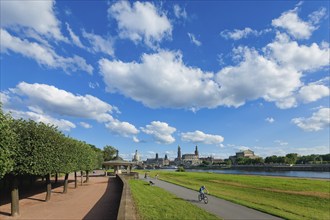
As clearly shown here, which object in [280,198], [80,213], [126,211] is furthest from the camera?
[280,198]

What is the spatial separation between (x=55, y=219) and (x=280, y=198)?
2578 centimetres

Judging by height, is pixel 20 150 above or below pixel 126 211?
above

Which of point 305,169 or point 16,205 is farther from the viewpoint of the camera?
point 305,169

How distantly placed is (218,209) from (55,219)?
11908 millimetres

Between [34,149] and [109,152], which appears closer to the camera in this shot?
[34,149]

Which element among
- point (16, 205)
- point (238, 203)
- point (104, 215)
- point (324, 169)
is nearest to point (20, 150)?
point (16, 205)

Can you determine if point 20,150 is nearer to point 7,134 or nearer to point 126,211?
point 7,134

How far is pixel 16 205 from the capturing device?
2108 centimetres

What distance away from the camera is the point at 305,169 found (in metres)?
186

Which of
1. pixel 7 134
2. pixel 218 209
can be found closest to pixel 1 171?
pixel 7 134

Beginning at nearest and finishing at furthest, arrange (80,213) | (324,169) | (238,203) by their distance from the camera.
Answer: (80,213) < (238,203) < (324,169)

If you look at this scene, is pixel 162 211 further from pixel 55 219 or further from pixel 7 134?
pixel 7 134

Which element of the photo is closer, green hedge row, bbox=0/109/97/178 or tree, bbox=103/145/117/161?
A: green hedge row, bbox=0/109/97/178

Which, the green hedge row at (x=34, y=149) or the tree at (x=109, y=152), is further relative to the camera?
the tree at (x=109, y=152)
